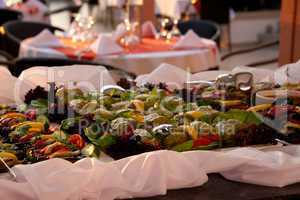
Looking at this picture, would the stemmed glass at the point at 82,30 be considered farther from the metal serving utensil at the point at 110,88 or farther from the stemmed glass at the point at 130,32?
the metal serving utensil at the point at 110,88

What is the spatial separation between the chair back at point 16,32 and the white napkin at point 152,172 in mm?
3601

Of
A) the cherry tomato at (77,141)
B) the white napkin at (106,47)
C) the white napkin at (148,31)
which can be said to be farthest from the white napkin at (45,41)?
the cherry tomato at (77,141)

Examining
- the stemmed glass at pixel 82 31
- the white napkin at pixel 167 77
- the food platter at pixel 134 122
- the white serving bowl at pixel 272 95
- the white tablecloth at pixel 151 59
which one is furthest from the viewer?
the stemmed glass at pixel 82 31

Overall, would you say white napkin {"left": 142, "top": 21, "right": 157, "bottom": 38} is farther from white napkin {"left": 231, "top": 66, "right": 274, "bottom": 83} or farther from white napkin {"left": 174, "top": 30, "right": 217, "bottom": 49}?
white napkin {"left": 231, "top": 66, "right": 274, "bottom": 83}

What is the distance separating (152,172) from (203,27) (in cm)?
455

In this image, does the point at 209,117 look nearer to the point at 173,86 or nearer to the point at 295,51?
the point at 173,86

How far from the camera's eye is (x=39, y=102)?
2.14 m

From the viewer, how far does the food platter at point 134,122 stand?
5.63ft

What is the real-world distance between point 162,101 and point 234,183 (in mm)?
565

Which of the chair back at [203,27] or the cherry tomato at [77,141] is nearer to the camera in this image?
the cherry tomato at [77,141]

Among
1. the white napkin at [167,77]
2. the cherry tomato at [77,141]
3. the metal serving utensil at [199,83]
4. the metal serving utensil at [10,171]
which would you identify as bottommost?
the metal serving utensil at [10,171]

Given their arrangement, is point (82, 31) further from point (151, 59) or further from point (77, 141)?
point (77, 141)

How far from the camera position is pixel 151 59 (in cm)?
425

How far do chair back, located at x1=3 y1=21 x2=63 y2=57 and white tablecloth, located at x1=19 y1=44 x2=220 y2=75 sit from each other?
Answer: 455mm
